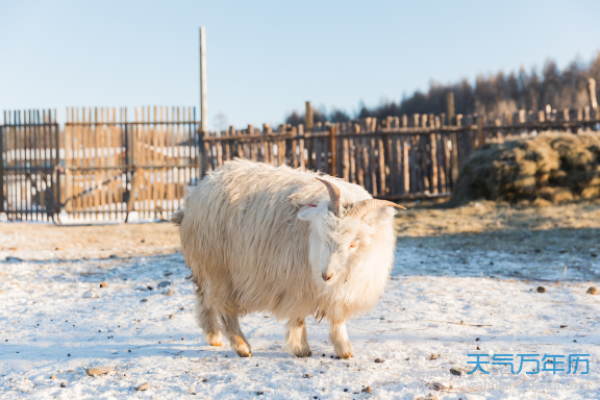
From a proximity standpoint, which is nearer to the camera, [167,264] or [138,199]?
[167,264]

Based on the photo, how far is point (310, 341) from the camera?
3574mm

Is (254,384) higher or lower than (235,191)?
lower

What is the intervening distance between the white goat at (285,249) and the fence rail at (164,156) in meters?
7.55

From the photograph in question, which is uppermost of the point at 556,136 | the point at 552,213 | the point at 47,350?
the point at 556,136

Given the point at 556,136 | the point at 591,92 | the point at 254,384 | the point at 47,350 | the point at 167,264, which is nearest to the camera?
the point at 254,384

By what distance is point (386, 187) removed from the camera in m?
11.6

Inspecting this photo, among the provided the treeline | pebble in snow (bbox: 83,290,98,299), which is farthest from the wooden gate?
the treeline

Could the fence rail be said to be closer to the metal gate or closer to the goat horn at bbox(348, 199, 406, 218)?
the metal gate

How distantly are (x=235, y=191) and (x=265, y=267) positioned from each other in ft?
2.14

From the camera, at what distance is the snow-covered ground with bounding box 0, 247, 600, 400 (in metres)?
2.61

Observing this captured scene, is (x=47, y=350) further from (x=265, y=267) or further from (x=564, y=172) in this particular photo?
(x=564, y=172)

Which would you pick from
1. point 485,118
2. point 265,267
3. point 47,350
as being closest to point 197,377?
point 265,267

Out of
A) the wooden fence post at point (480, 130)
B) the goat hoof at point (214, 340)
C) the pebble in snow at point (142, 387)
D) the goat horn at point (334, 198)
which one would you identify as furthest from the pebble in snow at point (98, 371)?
the wooden fence post at point (480, 130)

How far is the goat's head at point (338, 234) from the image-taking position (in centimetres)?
272
